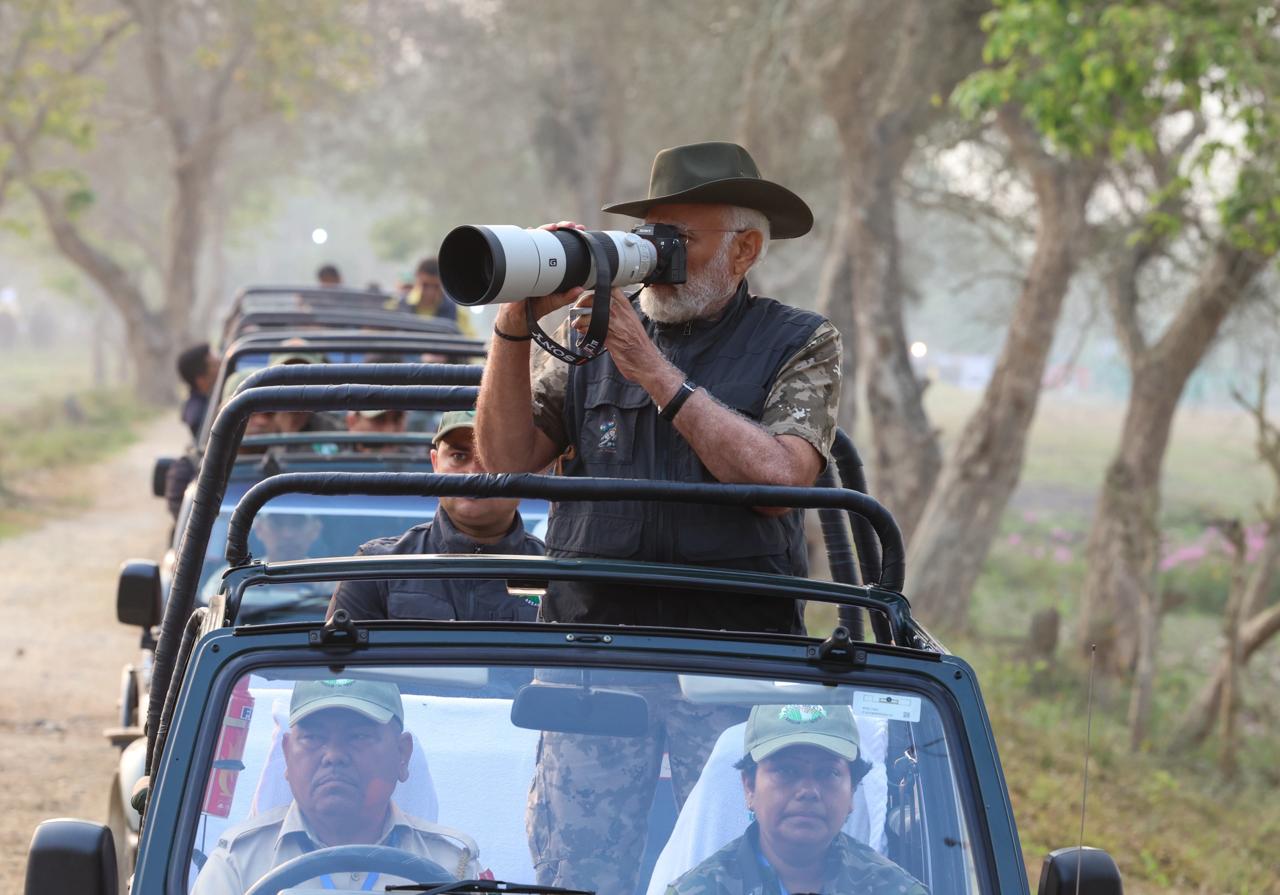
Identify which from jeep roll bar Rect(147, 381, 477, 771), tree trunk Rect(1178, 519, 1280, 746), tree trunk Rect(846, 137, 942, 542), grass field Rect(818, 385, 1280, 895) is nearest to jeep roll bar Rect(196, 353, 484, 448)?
jeep roll bar Rect(147, 381, 477, 771)

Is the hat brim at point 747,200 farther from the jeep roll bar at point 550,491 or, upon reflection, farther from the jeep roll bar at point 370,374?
the jeep roll bar at point 550,491

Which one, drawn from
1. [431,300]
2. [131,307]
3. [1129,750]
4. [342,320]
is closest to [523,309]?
[342,320]

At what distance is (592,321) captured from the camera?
9.67 feet

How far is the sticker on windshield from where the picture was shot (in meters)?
2.53

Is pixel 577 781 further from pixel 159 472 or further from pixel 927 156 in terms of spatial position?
pixel 927 156

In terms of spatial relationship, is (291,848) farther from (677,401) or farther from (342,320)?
(342,320)

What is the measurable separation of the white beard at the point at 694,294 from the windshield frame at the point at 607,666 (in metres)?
0.96

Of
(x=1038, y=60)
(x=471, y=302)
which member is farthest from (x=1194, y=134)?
(x=471, y=302)

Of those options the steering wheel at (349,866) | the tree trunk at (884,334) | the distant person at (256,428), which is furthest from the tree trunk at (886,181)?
the steering wheel at (349,866)

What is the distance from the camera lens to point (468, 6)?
30.4 meters

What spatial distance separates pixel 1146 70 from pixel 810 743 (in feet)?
24.7

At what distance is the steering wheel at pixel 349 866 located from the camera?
2354 mm

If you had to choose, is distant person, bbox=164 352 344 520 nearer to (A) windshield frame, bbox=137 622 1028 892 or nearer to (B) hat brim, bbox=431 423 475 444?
(B) hat brim, bbox=431 423 475 444

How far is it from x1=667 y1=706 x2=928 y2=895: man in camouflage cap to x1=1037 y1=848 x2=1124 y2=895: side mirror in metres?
0.20
